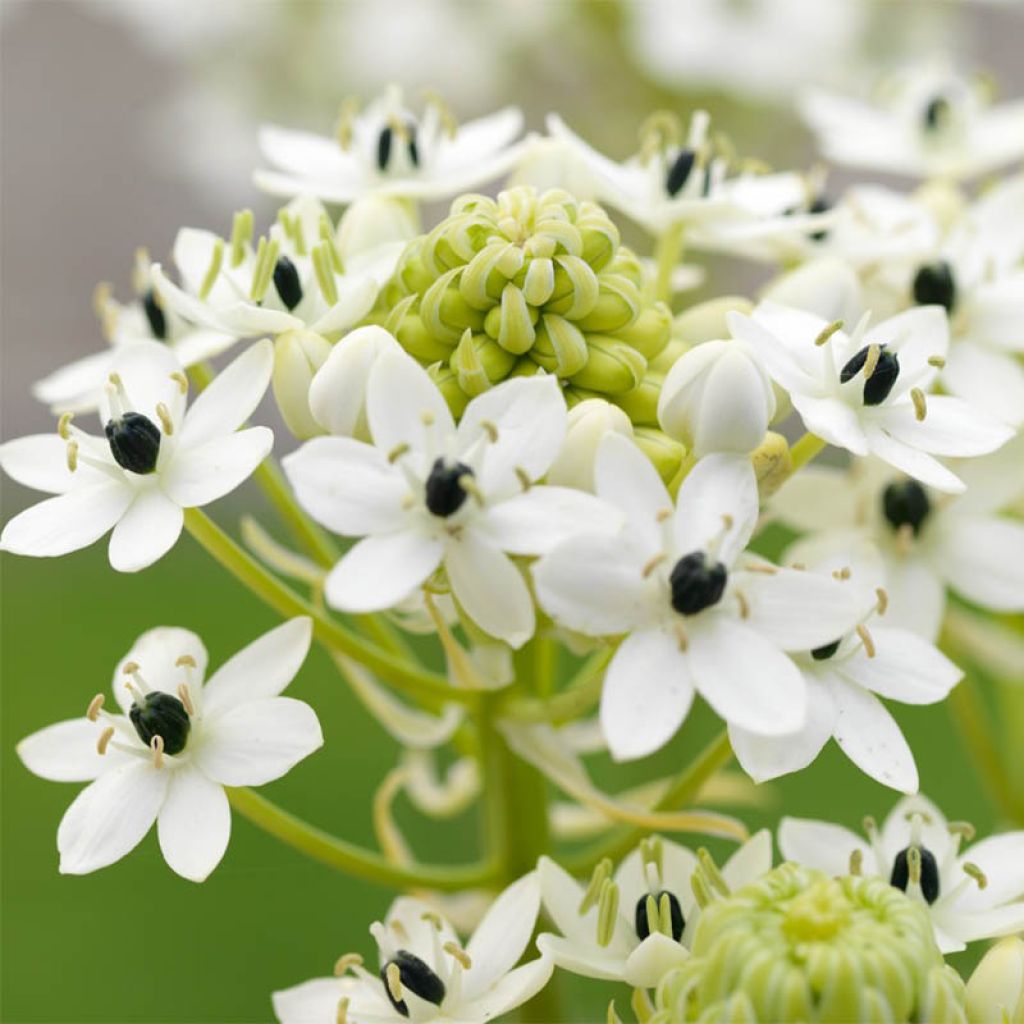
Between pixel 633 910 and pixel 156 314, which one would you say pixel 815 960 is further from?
pixel 156 314

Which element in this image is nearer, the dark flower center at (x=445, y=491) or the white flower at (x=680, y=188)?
the dark flower center at (x=445, y=491)

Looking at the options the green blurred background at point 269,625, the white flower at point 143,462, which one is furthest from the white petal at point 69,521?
the green blurred background at point 269,625

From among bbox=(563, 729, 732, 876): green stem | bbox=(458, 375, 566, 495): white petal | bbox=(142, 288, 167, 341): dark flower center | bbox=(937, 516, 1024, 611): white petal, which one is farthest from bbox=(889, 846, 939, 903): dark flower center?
bbox=(142, 288, 167, 341): dark flower center

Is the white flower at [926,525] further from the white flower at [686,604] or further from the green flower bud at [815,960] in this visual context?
the green flower bud at [815,960]

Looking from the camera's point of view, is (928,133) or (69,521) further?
(928,133)

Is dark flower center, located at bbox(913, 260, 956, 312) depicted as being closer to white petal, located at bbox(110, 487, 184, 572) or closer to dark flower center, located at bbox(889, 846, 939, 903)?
dark flower center, located at bbox(889, 846, 939, 903)

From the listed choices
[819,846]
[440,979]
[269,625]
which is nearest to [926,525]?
[819,846]

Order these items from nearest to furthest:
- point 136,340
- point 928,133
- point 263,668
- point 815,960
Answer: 1. point 815,960
2. point 263,668
3. point 136,340
4. point 928,133
